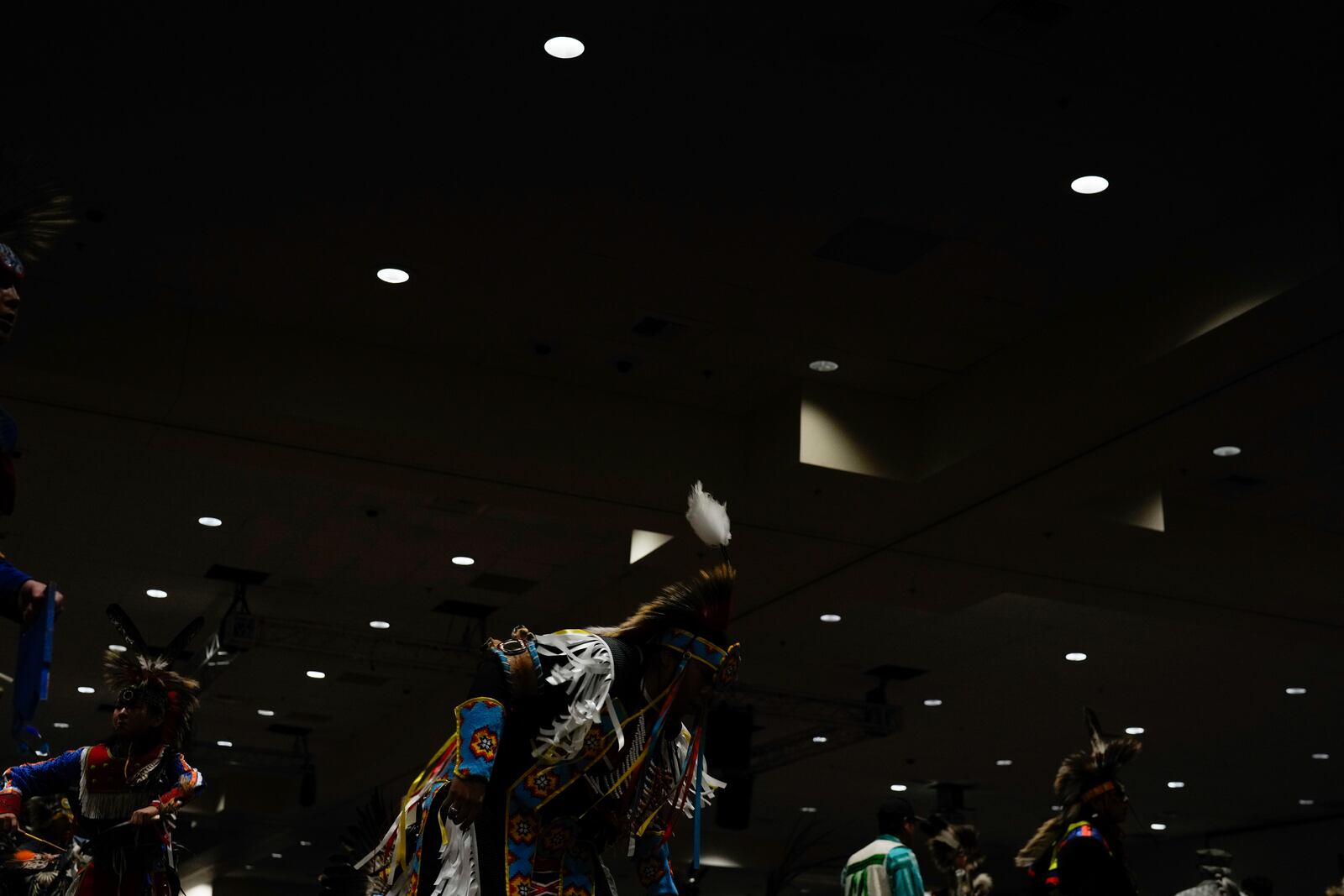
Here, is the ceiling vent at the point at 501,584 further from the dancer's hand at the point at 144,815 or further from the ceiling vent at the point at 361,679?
the dancer's hand at the point at 144,815

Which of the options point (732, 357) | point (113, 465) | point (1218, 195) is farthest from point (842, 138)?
point (113, 465)

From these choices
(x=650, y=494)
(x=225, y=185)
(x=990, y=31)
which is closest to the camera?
(x=990, y=31)

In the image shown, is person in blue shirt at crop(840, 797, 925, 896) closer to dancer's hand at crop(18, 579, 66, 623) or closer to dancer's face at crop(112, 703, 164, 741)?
dancer's face at crop(112, 703, 164, 741)

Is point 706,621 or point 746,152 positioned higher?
point 746,152

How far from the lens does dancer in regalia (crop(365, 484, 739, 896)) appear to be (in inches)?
138

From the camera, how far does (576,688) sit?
3.62 metres

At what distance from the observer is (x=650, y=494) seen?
9539 millimetres

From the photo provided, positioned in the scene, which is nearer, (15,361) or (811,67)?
(811,67)

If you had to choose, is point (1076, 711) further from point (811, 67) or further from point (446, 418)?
point (811, 67)

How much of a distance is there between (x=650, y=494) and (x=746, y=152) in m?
3.19

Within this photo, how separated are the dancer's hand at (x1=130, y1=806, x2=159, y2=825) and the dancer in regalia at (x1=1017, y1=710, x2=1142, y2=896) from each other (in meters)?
3.01

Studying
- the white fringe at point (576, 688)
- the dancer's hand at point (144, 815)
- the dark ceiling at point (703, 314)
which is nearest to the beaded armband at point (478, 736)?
the white fringe at point (576, 688)

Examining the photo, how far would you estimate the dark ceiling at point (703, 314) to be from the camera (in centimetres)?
625

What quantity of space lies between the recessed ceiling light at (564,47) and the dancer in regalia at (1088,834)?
3.26 meters
